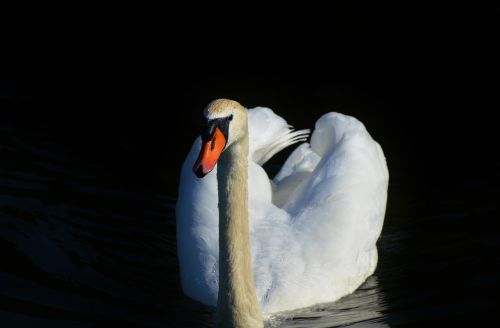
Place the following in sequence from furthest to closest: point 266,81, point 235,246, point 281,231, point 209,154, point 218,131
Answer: point 266,81
point 281,231
point 235,246
point 218,131
point 209,154

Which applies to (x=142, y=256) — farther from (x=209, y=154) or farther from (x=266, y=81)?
(x=266, y=81)

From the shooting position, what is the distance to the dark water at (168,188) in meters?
8.41

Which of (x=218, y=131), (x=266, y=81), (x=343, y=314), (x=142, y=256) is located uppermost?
(x=266, y=81)

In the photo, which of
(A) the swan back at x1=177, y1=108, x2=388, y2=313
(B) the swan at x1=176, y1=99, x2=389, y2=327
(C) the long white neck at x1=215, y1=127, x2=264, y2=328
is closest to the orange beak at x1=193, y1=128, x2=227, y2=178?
→ (C) the long white neck at x1=215, y1=127, x2=264, y2=328

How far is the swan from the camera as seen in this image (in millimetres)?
7371

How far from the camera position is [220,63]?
14367mm

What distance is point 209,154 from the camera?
647cm

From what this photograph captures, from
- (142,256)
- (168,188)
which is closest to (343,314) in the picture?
(142,256)

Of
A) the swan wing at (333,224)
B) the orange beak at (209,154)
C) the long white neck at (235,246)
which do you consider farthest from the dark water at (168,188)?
the orange beak at (209,154)

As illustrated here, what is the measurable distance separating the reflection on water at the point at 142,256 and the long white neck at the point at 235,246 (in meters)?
0.51

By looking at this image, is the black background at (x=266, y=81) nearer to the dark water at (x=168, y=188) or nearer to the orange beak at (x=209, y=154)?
the dark water at (x=168, y=188)

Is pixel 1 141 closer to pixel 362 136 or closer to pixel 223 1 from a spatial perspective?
pixel 362 136

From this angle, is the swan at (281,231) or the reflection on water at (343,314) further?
the reflection on water at (343,314)

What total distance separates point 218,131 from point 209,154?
214 millimetres
